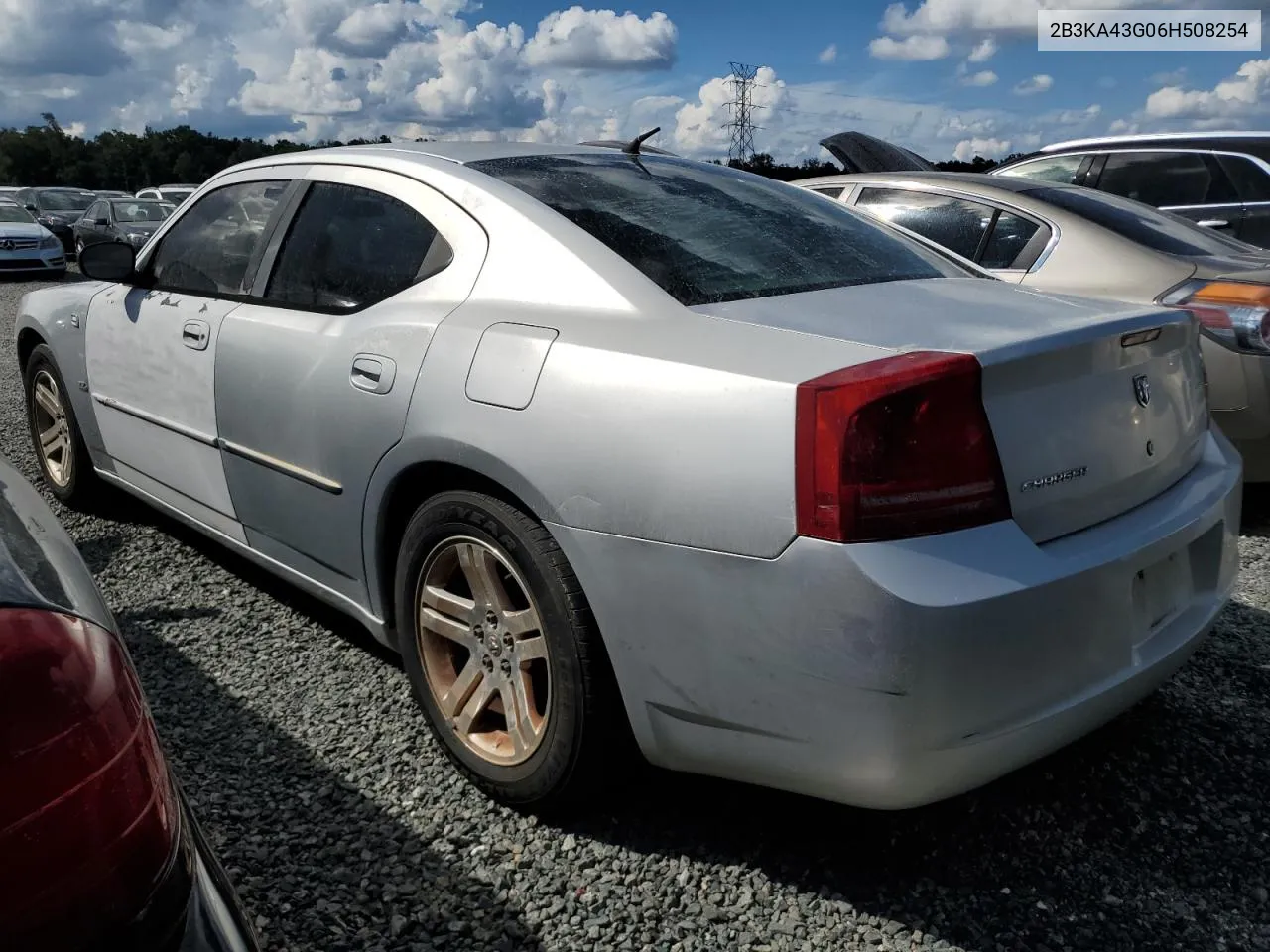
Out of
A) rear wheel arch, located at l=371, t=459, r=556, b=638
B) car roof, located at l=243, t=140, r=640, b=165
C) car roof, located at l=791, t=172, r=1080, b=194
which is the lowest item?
rear wheel arch, located at l=371, t=459, r=556, b=638

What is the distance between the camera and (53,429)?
482 cm

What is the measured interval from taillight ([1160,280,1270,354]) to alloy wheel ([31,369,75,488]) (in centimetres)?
477

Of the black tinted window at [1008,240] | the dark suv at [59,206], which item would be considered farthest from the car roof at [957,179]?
the dark suv at [59,206]

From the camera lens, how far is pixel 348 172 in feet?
10.2

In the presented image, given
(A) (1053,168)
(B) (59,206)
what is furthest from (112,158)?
(A) (1053,168)

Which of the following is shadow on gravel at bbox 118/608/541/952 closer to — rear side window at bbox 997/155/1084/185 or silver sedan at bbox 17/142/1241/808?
silver sedan at bbox 17/142/1241/808

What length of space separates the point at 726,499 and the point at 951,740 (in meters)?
0.58

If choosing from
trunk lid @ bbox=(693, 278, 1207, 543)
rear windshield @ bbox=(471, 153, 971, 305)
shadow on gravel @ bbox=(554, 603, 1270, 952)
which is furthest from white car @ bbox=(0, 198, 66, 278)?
trunk lid @ bbox=(693, 278, 1207, 543)

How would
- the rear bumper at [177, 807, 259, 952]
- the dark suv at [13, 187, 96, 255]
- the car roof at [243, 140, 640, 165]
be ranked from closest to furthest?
the rear bumper at [177, 807, 259, 952]
the car roof at [243, 140, 640, 165]
the dark suv at [13, 187, 96, 255]

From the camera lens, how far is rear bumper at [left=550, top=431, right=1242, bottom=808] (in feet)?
5.95

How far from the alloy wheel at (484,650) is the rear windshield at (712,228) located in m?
0.78

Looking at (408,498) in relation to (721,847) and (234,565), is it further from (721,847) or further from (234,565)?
(234,565)

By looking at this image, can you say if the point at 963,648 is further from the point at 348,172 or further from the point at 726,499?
the point at 348,172

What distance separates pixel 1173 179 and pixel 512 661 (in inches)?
279
